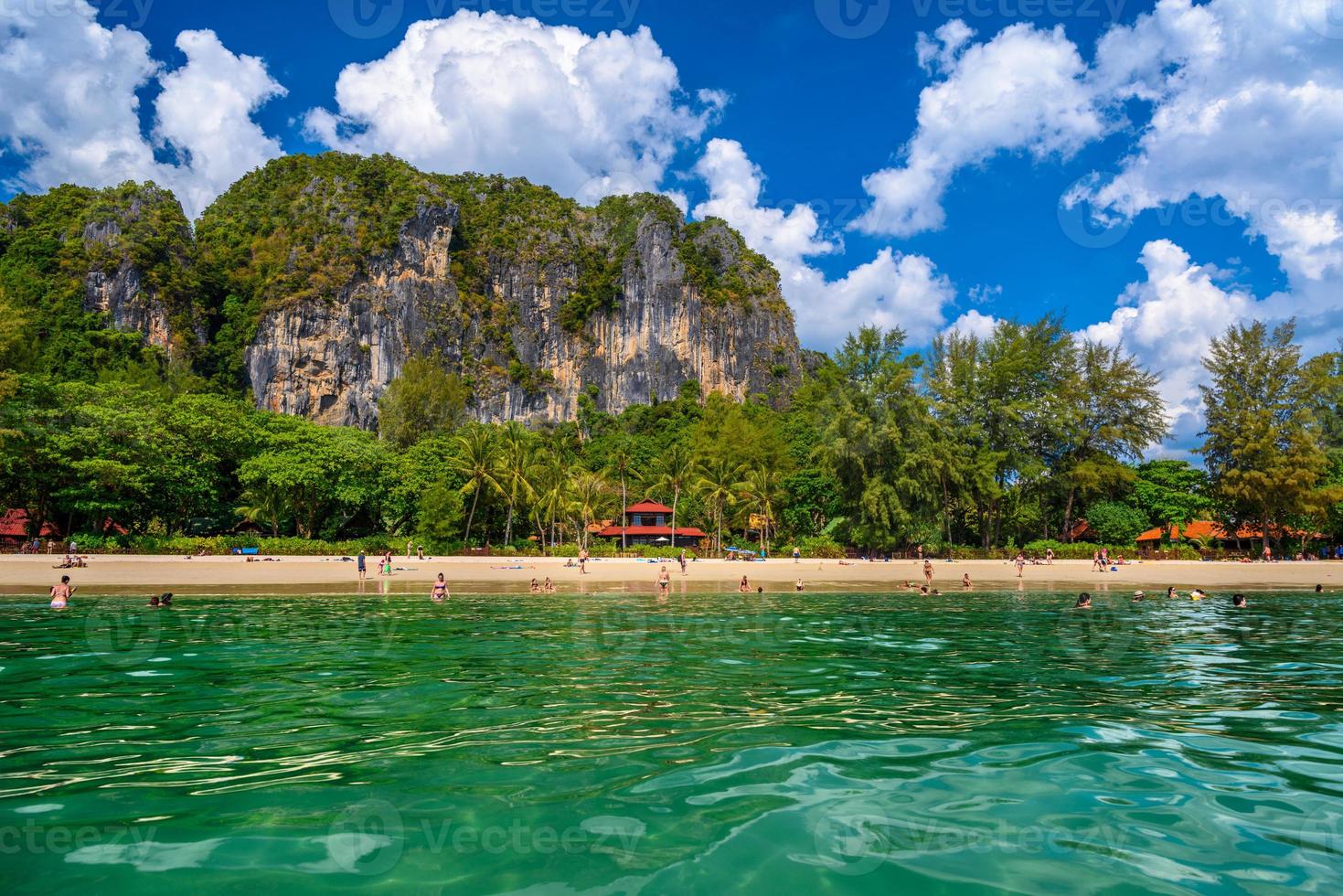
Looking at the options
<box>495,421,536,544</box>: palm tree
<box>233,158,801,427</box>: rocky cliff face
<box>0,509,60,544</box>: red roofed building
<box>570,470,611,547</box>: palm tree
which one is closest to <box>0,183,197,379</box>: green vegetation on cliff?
<box>233,158,801,427</box>: rocky cliff face

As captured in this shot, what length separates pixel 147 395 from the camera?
6031 cm

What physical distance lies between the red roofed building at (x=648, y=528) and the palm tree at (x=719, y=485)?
26.3 feet

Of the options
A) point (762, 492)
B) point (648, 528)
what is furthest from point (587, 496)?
point (762, 492)

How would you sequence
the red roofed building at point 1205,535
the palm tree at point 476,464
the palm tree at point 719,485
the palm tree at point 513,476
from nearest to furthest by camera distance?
the red roofed building at point 1205,535 → the palm tree at point 476,464 → the palm tree at point 513,476 → the palm tree at point 719,485

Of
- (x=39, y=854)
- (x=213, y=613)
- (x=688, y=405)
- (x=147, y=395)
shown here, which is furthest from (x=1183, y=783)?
(x=688, y=405)

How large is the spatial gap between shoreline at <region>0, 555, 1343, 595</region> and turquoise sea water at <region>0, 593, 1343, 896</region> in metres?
19.4

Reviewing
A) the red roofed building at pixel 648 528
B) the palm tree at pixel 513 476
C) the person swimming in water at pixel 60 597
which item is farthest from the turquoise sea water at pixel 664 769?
the red roofed building at pixel 648 528

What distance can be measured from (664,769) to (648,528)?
7497cm

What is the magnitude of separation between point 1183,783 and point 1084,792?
1.23m

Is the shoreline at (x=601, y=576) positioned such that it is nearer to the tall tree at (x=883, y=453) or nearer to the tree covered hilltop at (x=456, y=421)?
the tall tree at (x=883, y=453)

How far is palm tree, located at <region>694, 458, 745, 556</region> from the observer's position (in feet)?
227

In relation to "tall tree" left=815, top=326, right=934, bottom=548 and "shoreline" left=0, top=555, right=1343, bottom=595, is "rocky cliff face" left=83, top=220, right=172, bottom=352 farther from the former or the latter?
"tall tree" left=815, top=326, right=934, bottom=548

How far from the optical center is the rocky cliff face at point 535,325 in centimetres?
13375

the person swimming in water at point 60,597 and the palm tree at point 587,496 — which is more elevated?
the palm tree at point 587,496
